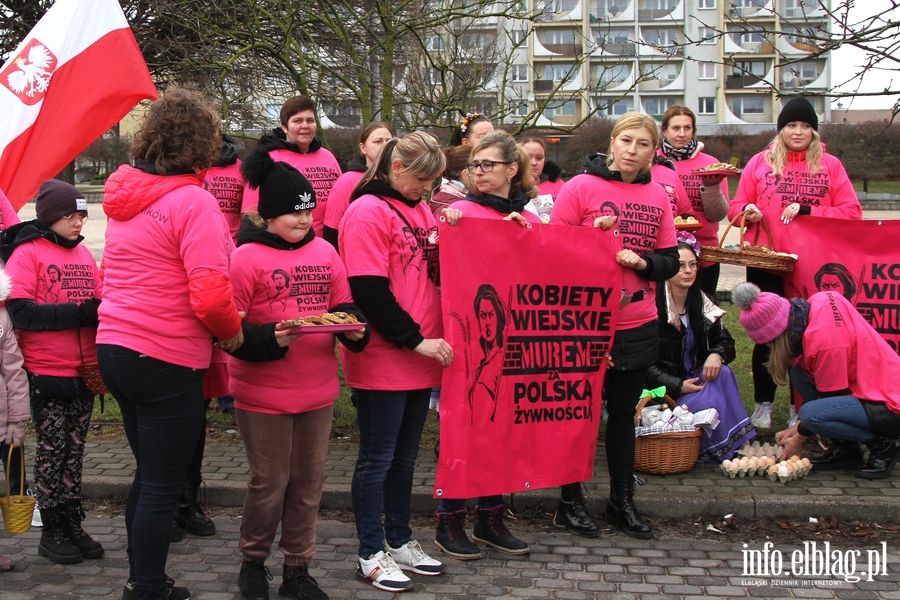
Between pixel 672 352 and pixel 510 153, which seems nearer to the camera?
pixel 510 153

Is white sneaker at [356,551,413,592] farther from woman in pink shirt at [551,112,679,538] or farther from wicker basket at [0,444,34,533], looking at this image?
wicker basket at [0,444,34,533]

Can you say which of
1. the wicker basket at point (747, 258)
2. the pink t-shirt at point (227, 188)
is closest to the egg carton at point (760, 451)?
the wicker basket at point (747, 258)

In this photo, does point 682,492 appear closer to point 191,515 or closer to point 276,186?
point 191,515

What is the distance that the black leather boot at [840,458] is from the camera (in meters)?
5.88

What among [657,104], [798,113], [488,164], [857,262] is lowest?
[857,262]

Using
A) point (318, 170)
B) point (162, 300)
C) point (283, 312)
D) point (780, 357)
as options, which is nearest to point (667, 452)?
point (780, 357)

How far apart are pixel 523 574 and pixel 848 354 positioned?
258 cm

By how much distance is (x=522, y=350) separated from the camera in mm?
4684

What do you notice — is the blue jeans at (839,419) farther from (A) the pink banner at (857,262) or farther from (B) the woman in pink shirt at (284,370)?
(B) the woman in pink shirt at (284,370)

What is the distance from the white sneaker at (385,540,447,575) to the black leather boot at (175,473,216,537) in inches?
46.8

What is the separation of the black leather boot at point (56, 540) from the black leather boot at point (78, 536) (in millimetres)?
19

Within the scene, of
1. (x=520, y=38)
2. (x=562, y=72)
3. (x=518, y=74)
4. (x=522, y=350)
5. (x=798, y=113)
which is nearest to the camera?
(x=522, y=350)

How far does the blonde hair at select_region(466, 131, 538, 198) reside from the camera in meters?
4.50

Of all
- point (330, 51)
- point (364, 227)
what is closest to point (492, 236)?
point (364, 227)
